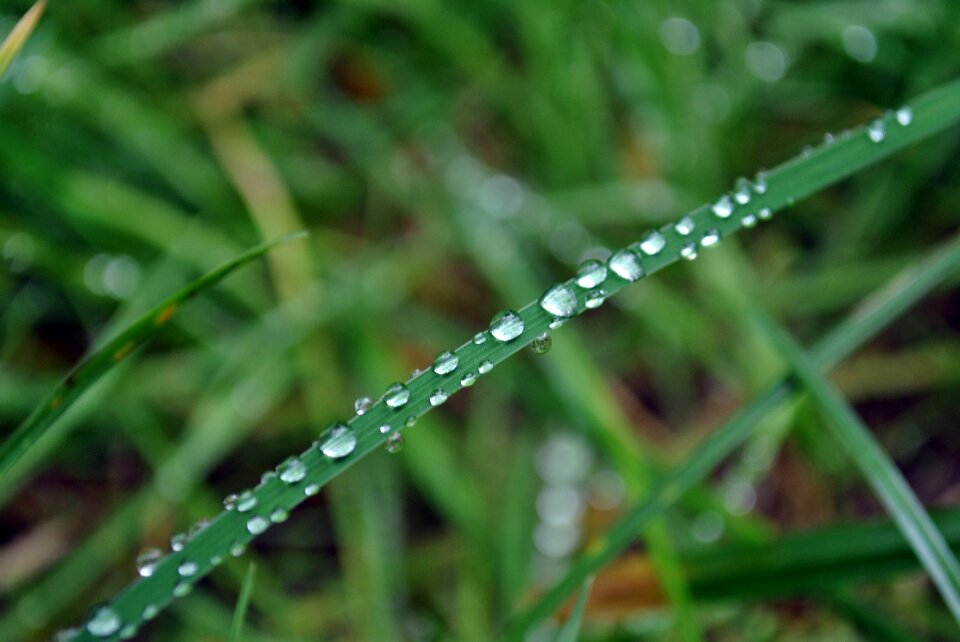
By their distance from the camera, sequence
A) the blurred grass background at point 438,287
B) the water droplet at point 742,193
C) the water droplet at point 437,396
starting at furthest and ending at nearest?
the blurred grass background at point 438,287 → the water droplet at point 742,193 → the water droplet at point 437,396

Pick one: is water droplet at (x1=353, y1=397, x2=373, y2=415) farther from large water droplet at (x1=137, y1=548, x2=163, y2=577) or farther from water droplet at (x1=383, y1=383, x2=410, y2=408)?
large water droplet at (x1=137, y1=548, x2=163, y2=577)

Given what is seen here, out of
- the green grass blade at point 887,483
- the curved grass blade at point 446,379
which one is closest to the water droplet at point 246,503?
the curved grass blade at point 446,379

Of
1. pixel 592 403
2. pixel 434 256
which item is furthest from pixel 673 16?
pixel 592 403

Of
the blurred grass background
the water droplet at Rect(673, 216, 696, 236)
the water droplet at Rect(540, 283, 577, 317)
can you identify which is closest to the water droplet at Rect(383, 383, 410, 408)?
the water droplet at Rect(540, 283, 577, 317)

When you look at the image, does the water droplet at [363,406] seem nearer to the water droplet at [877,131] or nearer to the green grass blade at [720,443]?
the green grass blade at [720,443]

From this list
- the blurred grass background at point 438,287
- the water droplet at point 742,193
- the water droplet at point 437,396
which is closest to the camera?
the water droplet at point 437,396

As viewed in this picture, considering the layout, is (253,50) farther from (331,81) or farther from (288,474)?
(288,474)

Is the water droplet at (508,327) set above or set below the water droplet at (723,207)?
below

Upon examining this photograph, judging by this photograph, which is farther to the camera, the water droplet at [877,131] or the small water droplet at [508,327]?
the water droplet at [877,131]
